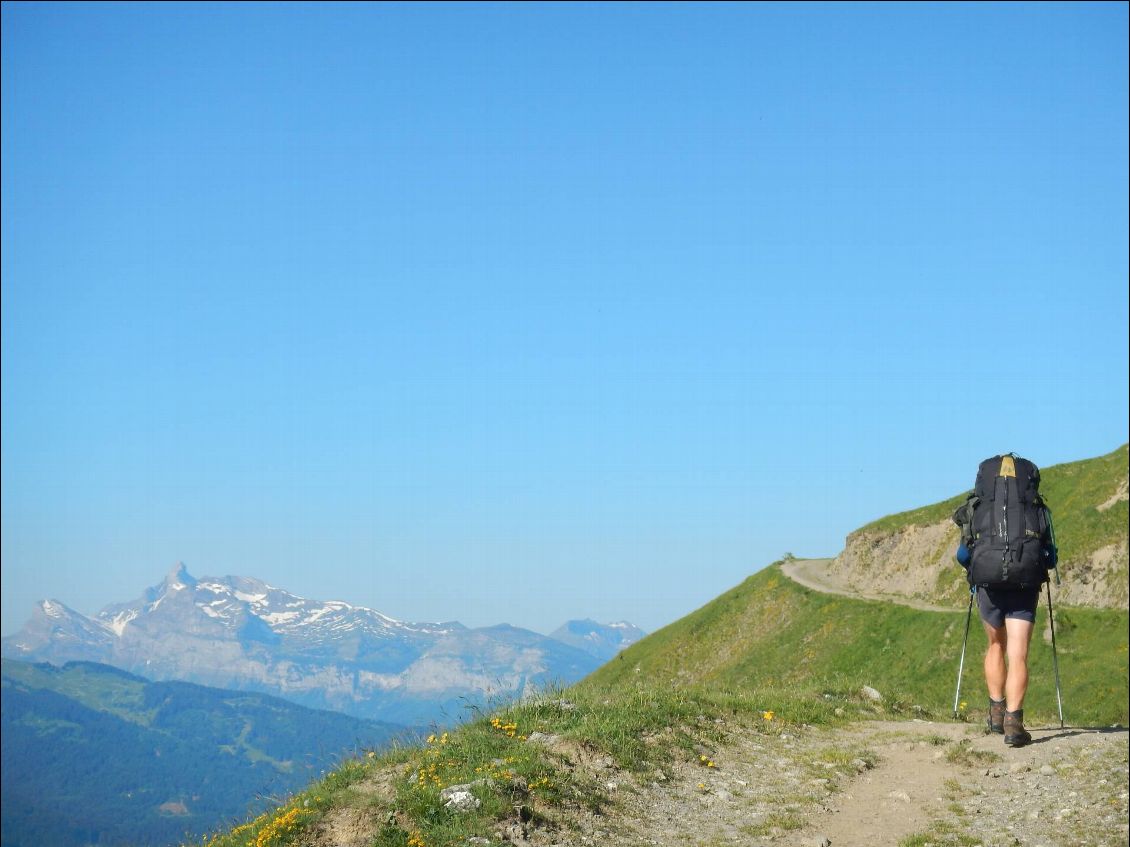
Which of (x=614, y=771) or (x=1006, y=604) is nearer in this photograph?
(x=614, y=771)

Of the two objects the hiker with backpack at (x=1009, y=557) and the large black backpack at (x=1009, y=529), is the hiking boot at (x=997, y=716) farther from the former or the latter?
the large black backpack at (x=1009, y=529)

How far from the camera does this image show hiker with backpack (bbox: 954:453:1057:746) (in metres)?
13.5

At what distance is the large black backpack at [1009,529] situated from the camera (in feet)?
44.1

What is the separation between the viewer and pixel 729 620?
93.5 m

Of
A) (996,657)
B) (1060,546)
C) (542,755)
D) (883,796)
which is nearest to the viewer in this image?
(883,796)

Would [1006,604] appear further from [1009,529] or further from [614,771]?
[614,771]

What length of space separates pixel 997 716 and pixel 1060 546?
4507 centimetres

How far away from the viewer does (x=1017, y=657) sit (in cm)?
1373

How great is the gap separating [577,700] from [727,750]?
7.44ft

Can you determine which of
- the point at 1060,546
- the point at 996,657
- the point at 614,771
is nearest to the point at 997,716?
the point at 996,657

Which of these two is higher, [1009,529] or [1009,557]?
[1009,529]

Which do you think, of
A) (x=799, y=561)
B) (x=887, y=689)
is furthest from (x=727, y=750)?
(x=799, y=561)

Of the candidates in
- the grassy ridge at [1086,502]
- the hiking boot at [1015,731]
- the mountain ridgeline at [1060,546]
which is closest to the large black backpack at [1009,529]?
the hiking boot at [1015,731]

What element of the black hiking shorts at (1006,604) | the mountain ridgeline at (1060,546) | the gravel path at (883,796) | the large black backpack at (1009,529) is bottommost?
the gravel path at (883,796)
